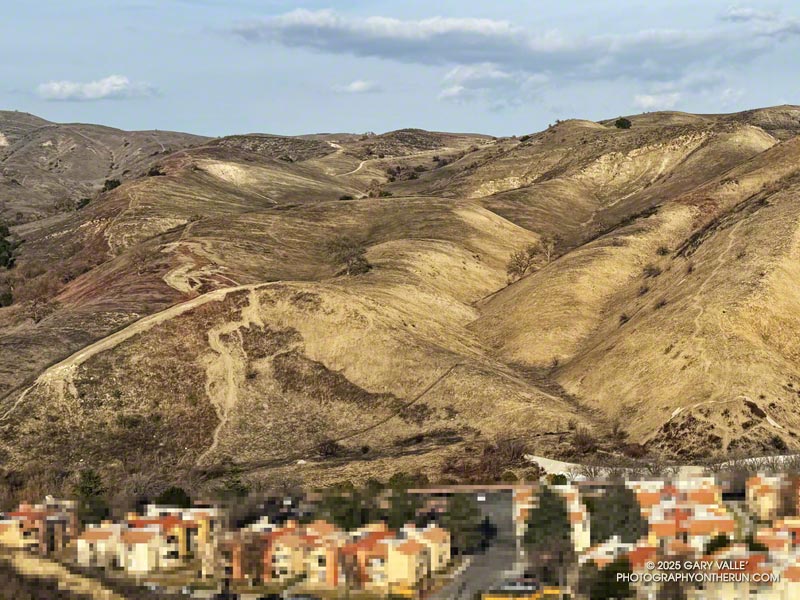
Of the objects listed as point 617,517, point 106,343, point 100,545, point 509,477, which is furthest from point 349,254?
point 617,517

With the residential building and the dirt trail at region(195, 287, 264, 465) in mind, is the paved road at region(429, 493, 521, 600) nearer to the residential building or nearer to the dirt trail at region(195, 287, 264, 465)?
the residential building

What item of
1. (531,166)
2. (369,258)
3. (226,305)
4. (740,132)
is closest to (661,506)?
(226,305)

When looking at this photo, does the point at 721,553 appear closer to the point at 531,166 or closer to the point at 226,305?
the point at 226,305

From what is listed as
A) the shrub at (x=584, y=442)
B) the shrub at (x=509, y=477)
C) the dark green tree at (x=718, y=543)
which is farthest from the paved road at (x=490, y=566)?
the shrub at (x=584, y=442)

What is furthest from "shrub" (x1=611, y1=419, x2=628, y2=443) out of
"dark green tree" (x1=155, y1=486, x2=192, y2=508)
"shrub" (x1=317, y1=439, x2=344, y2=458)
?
"dark green tree" (x1=155, y1=486, x2=192, y2=508)

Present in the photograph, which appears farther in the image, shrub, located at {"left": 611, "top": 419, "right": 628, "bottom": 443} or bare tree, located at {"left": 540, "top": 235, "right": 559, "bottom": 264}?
bare tree, located at {"left": 540, "top": 235, "right": 559, "bottom": 264}

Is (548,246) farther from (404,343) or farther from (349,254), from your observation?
(404,343)
